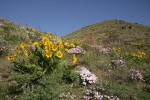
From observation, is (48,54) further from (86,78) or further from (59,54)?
(86,78)

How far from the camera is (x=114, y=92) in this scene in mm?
6984

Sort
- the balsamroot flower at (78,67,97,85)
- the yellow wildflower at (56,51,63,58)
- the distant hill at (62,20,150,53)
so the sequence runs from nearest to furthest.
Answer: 1. the yellow wildflower at (56,51,63,58)
2. the balsamroot flower at (78,67,97,85)
3. the distant hill at (62,20,150,53)

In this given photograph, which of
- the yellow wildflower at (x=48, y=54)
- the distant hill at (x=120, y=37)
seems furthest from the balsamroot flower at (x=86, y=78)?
the distant hill at (x=120, y=37)

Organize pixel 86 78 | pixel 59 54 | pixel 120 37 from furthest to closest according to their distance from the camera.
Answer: pixel 120 37, pixel 86 78, pixel 59 54

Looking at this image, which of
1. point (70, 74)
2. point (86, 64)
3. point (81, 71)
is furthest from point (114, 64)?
point (70, 74)

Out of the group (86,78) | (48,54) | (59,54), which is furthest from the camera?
(86,78)

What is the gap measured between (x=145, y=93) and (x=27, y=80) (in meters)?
3.57

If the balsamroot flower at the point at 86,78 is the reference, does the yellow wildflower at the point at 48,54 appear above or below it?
above

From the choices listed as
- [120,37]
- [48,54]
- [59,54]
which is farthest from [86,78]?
[120,37]

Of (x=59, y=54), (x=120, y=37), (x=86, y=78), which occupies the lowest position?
(x=86, y=78)

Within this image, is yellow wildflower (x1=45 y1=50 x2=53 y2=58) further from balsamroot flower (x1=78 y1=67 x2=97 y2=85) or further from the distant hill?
the distant hill

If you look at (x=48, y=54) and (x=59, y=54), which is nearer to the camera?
(x=48, y=54)

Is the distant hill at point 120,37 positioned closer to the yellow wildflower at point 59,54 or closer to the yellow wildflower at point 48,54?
the yellow wildflower at point 59,54

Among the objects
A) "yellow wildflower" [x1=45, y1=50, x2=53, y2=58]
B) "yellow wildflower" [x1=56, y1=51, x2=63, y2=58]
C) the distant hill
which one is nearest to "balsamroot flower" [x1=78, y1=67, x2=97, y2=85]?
"yellow wildflower" [x1=56, y1=51, x2=63, y2=58]
